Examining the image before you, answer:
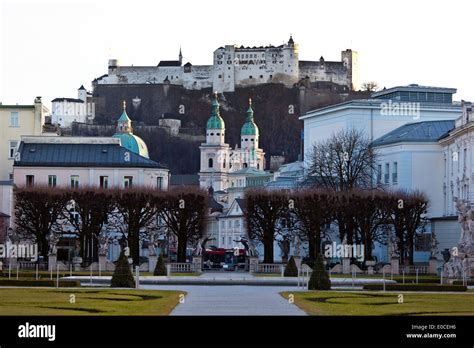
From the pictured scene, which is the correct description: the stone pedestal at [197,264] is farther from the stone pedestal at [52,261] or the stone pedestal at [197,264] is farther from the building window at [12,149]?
the building window at [12,149]

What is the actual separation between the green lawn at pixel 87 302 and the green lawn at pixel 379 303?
3.91 m

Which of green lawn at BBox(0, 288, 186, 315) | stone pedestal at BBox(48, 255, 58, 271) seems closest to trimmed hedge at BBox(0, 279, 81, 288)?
green lawn at BBox(0, 288, 186, 315)

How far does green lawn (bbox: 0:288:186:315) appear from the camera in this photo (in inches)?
1427

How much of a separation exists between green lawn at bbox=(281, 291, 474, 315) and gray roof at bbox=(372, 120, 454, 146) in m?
47.2

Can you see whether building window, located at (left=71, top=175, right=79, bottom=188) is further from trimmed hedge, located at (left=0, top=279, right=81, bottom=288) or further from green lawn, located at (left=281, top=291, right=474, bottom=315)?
green lawn, located at (left=281, top=291, right=474, bottom=315)

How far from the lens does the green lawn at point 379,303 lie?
37844 mm

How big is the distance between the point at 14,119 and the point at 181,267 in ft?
109

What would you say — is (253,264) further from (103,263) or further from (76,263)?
(76,263)

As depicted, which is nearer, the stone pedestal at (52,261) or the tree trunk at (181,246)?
the stone pedestal at (52,261)

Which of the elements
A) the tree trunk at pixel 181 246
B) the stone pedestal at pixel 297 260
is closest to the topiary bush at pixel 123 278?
the stone pedestal at pixel 297 260

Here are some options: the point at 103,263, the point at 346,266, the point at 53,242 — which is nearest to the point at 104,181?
the point at 53,242

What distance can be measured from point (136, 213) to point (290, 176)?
40371 mm
